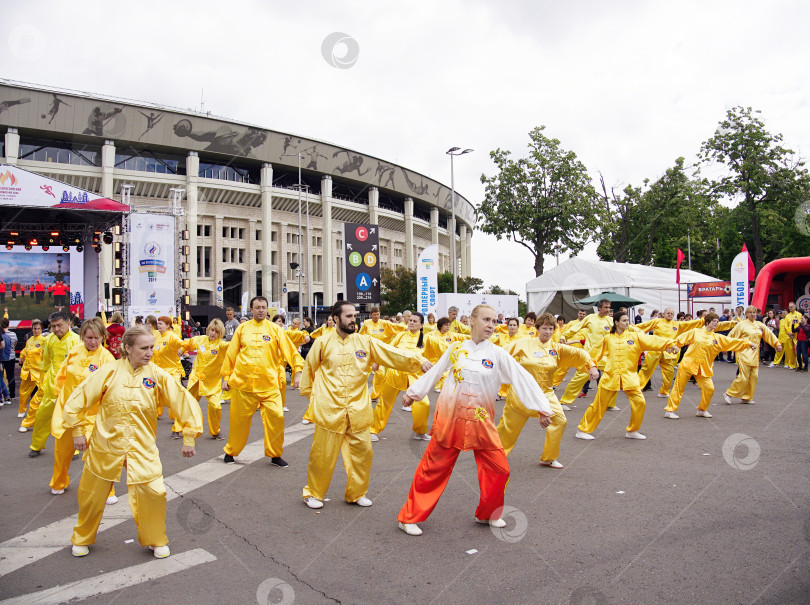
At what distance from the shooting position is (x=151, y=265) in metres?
19.5

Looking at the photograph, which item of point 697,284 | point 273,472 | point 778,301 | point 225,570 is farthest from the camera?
point 697,284

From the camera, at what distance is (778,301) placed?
868 inches

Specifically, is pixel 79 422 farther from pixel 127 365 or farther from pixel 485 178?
pixel 485 178

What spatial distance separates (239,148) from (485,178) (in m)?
26.8

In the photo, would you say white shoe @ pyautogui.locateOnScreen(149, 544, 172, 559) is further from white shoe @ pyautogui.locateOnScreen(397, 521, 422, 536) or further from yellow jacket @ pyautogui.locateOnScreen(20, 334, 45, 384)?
yellow jacket @ pyautogui.locateOnScreen(20, 334, 45, 384)

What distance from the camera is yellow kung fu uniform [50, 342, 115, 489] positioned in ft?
17.6

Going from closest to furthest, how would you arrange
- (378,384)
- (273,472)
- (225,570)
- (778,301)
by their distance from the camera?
(225,570) < (273,472) < (378,384) < (778,301)

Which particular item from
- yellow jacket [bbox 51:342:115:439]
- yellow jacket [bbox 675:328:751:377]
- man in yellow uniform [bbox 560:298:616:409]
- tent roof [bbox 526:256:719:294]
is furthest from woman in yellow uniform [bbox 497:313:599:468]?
tent roof [bbox 526:256:719:294]

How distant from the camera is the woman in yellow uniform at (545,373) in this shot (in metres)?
6.21

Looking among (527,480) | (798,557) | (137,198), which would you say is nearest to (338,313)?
(527,480)

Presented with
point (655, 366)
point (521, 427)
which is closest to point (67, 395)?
point (521, 427)

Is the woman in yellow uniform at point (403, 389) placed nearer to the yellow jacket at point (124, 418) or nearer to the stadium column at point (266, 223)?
the yellow jacket at point (124, 418)

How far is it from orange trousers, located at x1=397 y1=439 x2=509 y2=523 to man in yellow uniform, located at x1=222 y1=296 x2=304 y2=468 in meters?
2.32

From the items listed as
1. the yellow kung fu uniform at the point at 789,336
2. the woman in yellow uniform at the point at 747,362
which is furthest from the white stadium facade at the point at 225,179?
the woman in yellow uniform at the point at 747,362
